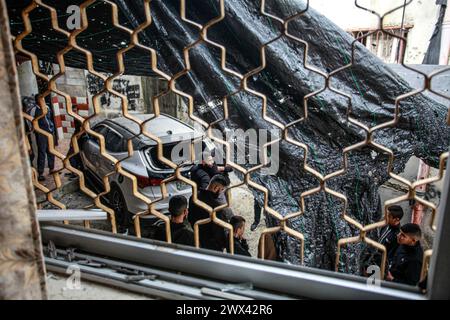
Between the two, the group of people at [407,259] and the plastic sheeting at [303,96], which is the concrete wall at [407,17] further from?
the group of people at [407,259]

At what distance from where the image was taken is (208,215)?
2.38 m

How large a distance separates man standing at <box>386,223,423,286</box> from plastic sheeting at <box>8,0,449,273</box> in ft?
0.60

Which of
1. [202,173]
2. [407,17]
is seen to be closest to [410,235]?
[202,173]

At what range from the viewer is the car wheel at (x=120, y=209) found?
3.46 m

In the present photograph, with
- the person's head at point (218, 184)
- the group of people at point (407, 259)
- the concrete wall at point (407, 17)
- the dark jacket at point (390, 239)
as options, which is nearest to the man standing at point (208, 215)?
the person's head at point (218, 184)

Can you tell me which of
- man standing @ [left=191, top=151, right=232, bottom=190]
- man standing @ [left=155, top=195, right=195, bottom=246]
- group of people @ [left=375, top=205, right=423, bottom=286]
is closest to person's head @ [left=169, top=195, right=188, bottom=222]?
man standing @ [left=155, top=195, right=195, bottom=246]

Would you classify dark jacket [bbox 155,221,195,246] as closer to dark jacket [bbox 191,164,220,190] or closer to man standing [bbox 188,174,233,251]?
man standing [bbox 188,174,233,251]

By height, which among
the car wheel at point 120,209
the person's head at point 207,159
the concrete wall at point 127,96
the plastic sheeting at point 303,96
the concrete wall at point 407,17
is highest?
the concrete wall at point 407,17

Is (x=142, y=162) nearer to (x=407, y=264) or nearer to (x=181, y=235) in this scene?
(x=181, y=235)

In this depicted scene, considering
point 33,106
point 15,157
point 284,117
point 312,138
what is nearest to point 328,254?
point 312,138

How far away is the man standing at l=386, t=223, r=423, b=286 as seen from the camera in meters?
1.63

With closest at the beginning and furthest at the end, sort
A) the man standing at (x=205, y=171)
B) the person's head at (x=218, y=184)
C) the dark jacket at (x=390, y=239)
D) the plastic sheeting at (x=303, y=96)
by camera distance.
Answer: the plastic sheeting at (x=303, y=96) < the dark jacket at (x=390, y=239) < the person's head at (x=218, y=184) < the man standing at (x=205, y=171)

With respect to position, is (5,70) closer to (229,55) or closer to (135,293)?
(135,293)
